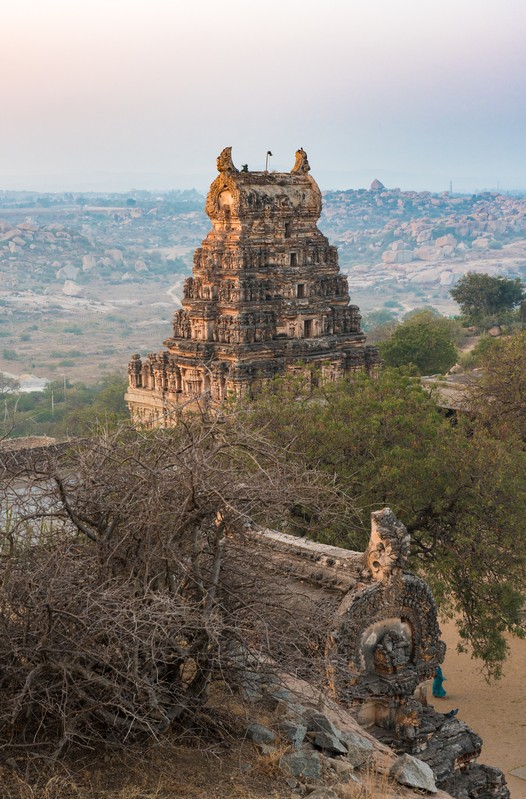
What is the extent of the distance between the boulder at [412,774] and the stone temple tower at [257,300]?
84.8ft

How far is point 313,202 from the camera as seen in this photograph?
40.8 m

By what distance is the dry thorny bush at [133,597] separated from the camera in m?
10.0

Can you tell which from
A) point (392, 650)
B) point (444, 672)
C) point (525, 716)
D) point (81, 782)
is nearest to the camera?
point (81, 782)

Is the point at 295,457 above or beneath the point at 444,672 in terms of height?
above

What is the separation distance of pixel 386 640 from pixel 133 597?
4.56m

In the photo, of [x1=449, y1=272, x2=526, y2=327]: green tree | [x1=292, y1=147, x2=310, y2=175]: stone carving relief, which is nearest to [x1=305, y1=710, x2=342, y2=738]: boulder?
[x1=292, y1=147, x2=310, y2=175]: stone carving relief

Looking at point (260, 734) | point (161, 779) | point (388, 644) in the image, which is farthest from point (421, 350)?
point (161, 779)

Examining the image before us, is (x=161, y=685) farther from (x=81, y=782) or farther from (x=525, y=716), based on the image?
(x=525, y=716)

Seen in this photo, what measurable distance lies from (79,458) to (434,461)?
12.8m

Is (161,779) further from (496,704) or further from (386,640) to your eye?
(496,704)

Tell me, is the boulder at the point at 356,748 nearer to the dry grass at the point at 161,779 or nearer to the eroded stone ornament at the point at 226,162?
the dry grass at the point at 161,779

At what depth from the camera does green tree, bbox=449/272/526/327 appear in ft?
249

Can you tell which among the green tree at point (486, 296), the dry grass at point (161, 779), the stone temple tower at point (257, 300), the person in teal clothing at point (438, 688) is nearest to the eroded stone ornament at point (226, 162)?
the stone temple tower at point (257, 300)

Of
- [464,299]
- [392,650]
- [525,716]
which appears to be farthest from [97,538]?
[464,299]
